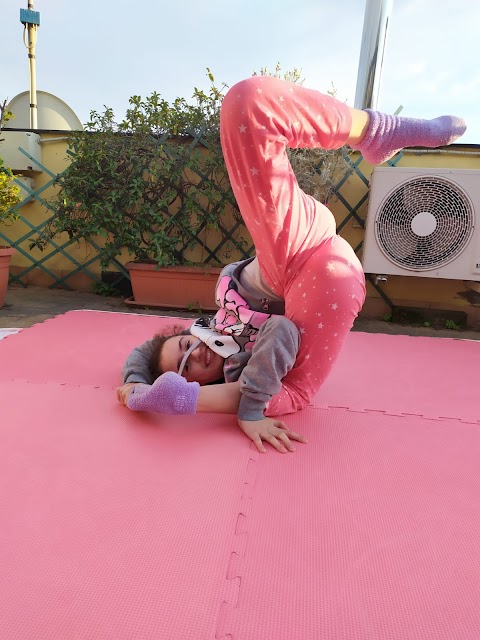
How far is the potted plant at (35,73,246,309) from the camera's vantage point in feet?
7.58

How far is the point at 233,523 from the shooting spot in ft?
1.90

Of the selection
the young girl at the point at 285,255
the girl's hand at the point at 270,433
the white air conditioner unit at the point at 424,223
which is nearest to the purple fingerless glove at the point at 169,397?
the young girl at the point at 285,255


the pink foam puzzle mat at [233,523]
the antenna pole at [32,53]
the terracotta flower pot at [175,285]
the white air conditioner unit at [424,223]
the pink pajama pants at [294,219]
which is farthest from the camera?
the antenna pole at [32,53]

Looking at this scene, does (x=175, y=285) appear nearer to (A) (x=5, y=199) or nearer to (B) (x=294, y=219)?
(A) (x=5, y=199)

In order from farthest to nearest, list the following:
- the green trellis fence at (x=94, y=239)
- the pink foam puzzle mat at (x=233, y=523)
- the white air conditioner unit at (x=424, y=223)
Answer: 1. the green trellis fence at (x=94, y=239)
2. the white air conditioner unit at (x=424, y=223)
3. the pink foam puzzle mat at (x=233, y=523)

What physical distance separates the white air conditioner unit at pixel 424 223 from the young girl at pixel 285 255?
4.13 feet

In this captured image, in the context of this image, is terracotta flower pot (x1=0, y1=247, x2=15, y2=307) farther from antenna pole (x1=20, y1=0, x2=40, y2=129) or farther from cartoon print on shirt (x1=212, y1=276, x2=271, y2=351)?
cartoon print on shirt (x1=212, y1=276, x2=271, y2=351)

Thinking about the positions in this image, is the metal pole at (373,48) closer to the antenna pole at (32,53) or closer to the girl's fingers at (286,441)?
the antenna pole at (32,53)

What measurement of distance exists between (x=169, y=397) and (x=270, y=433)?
21cm

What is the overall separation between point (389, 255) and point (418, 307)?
47 cm

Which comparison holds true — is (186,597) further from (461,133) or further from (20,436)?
(461,133)

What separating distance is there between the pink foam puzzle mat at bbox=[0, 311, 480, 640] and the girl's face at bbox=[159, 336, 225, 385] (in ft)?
0.44

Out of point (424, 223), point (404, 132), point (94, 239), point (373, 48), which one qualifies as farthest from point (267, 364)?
point (373, 48)

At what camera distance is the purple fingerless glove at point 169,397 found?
0.82m
